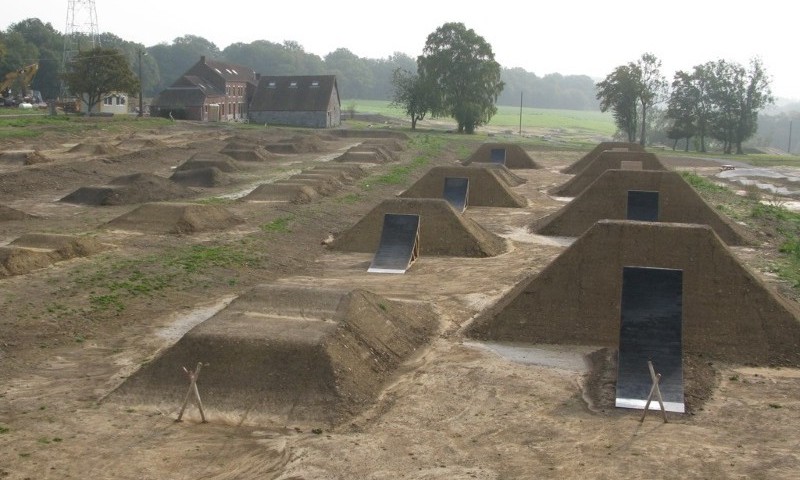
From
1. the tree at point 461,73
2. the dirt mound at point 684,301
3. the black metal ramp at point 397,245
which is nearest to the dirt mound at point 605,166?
the black metal ramp at point 397,245

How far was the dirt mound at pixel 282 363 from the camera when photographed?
582 inches

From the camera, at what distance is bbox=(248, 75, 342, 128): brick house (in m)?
93.6

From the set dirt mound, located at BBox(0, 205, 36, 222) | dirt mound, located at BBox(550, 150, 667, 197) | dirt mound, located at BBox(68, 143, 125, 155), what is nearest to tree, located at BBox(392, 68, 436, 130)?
dirt mound, located at BBox(550, 150, 667, 197)

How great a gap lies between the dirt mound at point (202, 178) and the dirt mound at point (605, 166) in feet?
59.0

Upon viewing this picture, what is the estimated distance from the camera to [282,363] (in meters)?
15.3

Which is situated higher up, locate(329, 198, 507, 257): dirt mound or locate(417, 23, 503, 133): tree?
locate(417, 23, 503, 133): tree

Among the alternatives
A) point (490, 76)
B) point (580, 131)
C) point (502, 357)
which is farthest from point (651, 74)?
point (502, 357)

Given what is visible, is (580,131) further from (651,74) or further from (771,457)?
(771,457)

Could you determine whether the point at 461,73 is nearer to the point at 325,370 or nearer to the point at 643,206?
the point at 643,206

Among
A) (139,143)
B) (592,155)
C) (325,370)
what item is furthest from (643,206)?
(139,143)

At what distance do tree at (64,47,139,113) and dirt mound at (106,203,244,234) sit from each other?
44.6 metres

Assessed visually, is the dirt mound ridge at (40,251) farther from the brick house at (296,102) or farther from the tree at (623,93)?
the tree at (623,93)

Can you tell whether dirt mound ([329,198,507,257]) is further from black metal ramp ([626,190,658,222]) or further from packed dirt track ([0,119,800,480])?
black metal ramp ([626,190,658,222])

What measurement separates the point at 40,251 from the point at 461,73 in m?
70.4
